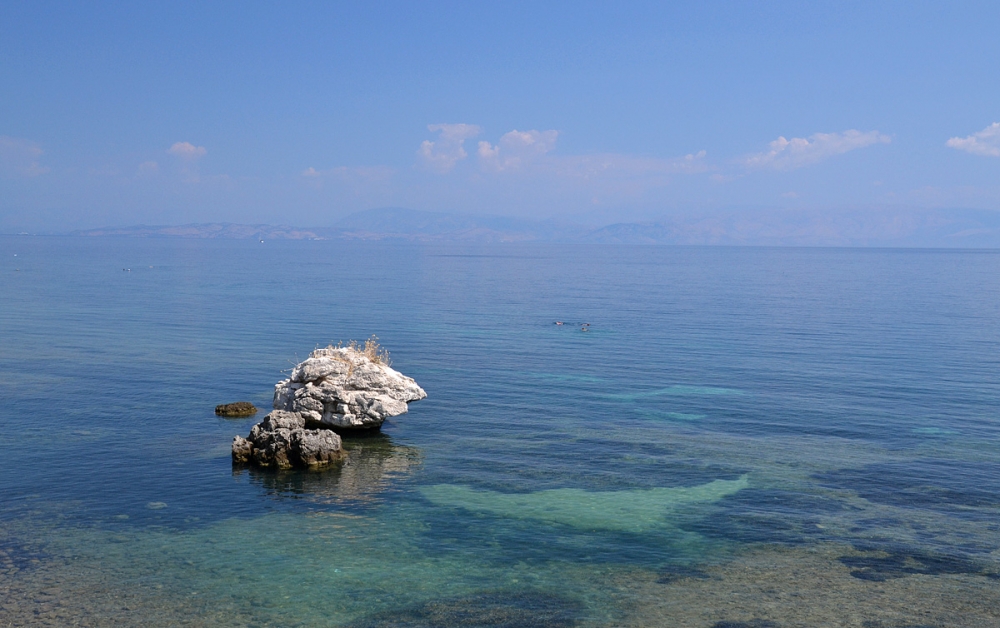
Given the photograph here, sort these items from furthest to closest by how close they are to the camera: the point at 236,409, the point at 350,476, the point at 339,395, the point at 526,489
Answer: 1. the point at 236,409
2. the point at 339,395
3. the point at 350,476
4. the point at 526,489

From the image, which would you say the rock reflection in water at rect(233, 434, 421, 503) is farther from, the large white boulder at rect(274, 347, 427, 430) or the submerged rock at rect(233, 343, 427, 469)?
the large white boulder at rect(274, 347, 427, 430)

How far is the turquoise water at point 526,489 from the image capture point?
24.2 metres

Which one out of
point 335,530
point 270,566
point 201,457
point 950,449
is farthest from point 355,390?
point 950,449

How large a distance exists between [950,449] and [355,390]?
31298mm

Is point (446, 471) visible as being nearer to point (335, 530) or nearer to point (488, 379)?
point (335, 530)

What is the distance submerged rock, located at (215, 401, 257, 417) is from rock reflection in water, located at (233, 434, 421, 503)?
8962mm

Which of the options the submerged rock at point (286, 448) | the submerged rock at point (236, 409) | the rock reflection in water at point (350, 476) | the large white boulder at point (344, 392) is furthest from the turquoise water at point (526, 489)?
the large white boulder at point (344, 392)

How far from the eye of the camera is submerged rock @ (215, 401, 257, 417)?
4678 cm

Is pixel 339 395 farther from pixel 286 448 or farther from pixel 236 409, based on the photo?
pixel 236 409

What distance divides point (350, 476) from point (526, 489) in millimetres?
8269

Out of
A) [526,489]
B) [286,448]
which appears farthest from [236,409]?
[526,489]

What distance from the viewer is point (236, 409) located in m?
46.9

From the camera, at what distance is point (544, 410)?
4919cm

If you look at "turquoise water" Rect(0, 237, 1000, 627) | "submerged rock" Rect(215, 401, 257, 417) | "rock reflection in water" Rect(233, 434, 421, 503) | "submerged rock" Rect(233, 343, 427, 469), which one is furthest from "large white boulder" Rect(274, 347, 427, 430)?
"submerged rock" Rect(215, 401, 257, 417)
